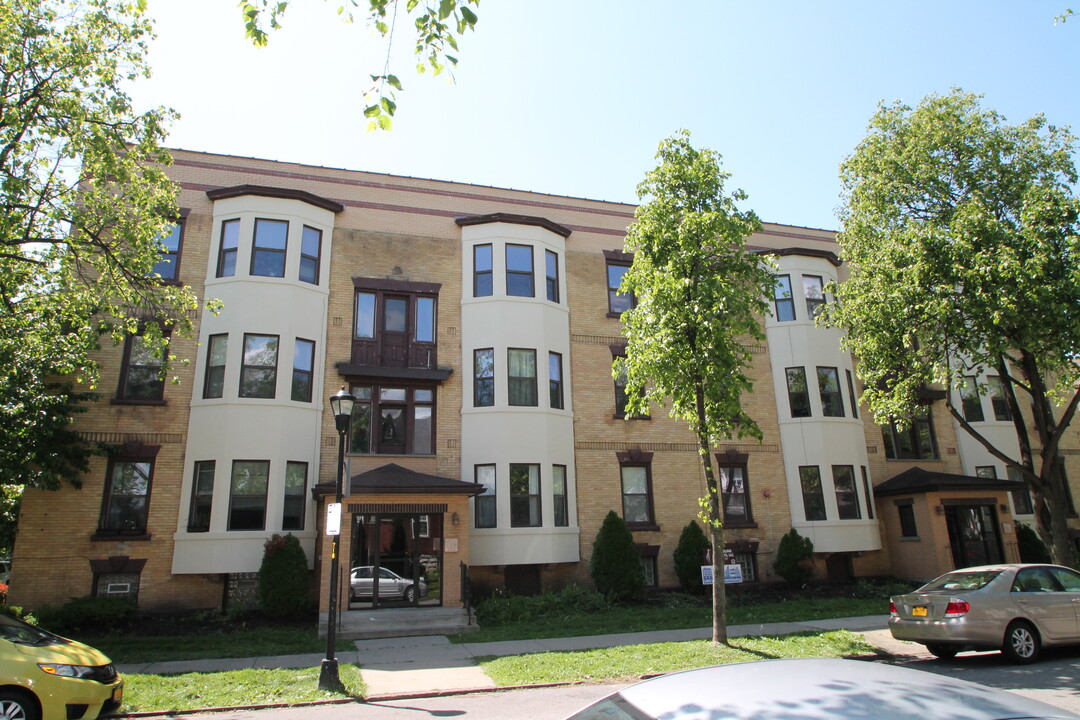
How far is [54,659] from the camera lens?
7.46 m

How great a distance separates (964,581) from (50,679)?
12.6 meters

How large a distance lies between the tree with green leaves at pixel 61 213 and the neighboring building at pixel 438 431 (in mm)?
2131

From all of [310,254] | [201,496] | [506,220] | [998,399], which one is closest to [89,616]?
[201,496]

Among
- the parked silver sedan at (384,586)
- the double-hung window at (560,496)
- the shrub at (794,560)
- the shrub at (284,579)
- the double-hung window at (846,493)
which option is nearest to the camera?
the shrub at (284,579)

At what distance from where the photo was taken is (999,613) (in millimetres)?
10133

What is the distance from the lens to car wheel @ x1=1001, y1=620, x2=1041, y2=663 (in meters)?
10.1

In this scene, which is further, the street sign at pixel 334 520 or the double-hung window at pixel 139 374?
the double-hung window at pixel 139 374

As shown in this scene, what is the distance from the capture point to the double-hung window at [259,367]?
17.3m

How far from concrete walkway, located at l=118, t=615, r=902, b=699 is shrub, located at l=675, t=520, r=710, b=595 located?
4028 mm

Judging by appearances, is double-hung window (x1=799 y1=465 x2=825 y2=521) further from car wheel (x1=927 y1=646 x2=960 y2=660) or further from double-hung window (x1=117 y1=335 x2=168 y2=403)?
double-hung window (x1=117 y1=335 x2=168 y2=403)

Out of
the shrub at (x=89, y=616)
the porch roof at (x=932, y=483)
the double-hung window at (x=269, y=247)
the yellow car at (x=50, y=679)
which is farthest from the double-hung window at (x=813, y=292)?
the yellow car at (x=50, y=679)

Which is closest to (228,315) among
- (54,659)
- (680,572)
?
(54,659)

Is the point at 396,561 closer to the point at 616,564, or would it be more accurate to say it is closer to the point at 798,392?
the point at 616,564

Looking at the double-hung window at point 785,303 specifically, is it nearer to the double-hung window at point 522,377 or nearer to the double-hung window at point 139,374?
the double-hung window at point 522,377
